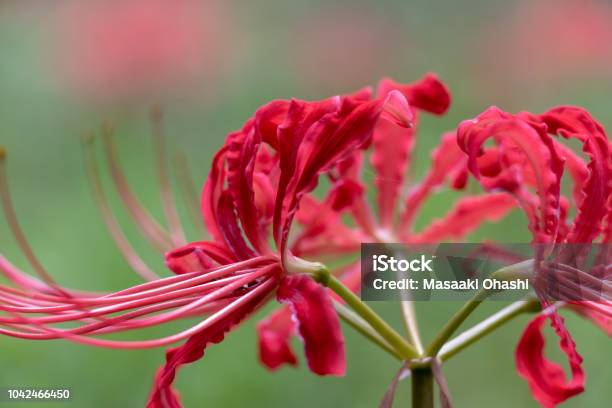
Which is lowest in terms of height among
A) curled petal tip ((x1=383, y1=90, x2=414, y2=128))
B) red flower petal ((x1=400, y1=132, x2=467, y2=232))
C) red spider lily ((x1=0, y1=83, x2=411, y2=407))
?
red spider lily ((x1=0, y1=83, x2=411, y2=407))

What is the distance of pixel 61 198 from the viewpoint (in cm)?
233

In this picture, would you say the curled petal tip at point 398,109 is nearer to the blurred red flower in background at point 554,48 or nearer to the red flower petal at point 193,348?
the red flower petal at point 193,348

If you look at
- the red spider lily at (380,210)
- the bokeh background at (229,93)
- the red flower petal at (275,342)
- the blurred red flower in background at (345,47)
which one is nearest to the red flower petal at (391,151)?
the red spider lily at (380,210)

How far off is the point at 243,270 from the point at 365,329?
0.28ft

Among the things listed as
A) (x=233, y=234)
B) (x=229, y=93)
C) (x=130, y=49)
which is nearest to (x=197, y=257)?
(x=233, y=234)

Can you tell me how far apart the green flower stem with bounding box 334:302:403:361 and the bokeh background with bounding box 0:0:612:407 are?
3.50ft

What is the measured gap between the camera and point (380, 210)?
87 centimetres

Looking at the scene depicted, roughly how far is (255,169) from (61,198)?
1722 mm

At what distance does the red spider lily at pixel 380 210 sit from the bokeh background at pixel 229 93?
89cm

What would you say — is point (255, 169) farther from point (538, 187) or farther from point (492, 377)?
point (492, 377)

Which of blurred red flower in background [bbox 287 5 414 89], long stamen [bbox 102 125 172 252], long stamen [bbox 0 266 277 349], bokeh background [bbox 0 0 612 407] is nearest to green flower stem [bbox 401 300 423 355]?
long stamen [bbox 0 266 277 349]

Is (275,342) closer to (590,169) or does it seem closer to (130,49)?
(590,169)

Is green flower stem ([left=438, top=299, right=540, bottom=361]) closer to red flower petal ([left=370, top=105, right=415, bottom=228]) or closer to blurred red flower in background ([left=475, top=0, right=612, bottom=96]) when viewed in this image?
red flower petal ([left=370, top=105, right=415, bottom=228])

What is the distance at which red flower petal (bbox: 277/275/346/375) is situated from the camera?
0.60m
